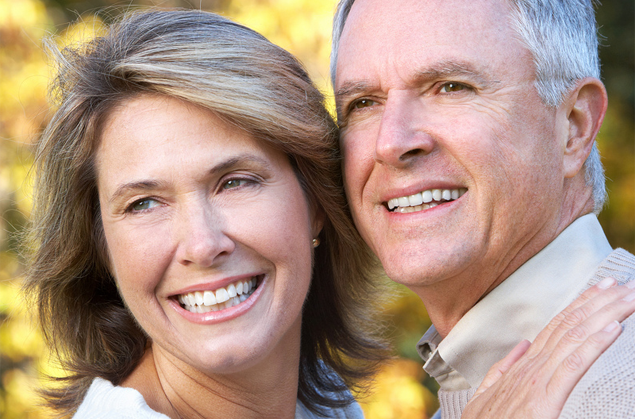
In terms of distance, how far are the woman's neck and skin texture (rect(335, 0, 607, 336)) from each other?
69 centimetres

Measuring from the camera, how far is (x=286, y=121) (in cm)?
246

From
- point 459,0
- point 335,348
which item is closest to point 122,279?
point 335,348

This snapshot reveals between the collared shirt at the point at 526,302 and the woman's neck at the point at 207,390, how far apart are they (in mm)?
716

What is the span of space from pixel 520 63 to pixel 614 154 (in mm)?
4121

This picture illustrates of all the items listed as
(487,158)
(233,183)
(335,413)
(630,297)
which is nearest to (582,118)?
(487,158)

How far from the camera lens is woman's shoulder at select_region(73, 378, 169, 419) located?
2.27 meters

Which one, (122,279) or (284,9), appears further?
(284,9)

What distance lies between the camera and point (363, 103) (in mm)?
2658

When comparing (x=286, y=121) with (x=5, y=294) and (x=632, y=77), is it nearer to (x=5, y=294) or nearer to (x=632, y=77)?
(x=5, y=294)

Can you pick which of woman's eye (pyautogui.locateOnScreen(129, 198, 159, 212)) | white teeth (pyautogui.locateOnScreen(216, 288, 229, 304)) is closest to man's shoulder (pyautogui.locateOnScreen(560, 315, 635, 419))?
white teeth (pyautogui.locateOnScreen(216, 288, 229, 304))

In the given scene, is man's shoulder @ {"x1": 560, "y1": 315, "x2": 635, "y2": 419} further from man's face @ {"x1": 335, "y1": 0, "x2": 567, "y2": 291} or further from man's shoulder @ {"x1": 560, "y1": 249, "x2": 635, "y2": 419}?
man's face @ {"x1": 335, "y1": 0, "x2": 567, "y2": 291}

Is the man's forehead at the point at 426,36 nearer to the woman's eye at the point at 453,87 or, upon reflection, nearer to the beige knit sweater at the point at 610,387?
the woman's eye at the point at 453,87

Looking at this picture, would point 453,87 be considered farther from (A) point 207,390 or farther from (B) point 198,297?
(A) point 207,390

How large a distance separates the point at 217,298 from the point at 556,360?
114cm
